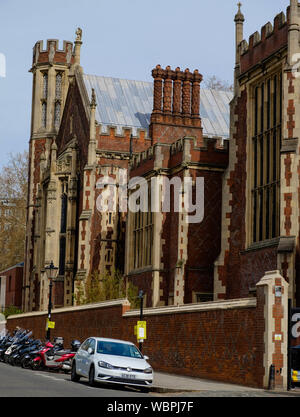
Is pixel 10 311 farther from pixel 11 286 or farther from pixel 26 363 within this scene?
pixel 26 363

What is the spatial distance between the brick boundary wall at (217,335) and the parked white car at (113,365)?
7.85ft

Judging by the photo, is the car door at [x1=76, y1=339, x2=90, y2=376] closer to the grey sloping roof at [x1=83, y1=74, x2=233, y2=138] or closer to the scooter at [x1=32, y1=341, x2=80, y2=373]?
the scooter at [x1=32, y1=341, x2=80, y2=373]

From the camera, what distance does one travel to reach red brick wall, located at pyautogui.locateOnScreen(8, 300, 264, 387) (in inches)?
819

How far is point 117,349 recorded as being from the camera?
69.4 feet

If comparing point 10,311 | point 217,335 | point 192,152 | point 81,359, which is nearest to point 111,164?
point 192,152

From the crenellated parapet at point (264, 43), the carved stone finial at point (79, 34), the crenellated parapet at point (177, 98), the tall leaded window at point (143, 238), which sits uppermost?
the carved stone finial at point (79, 34)

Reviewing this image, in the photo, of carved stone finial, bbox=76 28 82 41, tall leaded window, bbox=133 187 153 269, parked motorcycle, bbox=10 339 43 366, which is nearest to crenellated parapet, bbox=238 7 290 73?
tall leaded window, bbox=133 187 153 269

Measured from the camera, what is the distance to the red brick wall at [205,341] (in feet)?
68.3

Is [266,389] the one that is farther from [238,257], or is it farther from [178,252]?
[178,252]

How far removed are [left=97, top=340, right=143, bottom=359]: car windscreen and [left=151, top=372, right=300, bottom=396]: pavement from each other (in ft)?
2.93

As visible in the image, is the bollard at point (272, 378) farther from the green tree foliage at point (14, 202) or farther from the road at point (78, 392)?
the green tree foliage at point (14, 202)

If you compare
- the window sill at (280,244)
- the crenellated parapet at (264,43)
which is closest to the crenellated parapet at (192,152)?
the crenellated parapet at (264,43)
